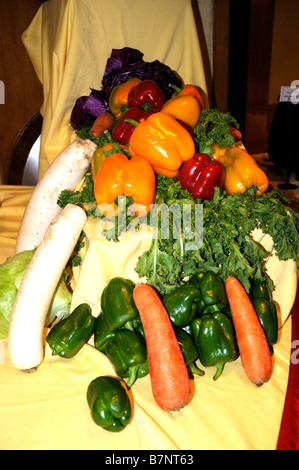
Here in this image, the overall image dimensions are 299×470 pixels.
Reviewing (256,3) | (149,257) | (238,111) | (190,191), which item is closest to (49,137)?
(190,191)

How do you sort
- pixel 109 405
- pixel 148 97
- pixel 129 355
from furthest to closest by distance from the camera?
pixel 148 97 < pixel 129 355 < pixel 109 405

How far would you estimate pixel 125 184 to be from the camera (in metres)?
1.57

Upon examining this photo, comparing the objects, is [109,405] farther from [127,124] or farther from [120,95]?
[120,95]

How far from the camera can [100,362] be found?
4.88ft

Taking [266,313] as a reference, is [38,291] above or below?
above

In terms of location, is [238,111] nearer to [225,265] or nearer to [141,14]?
[141,14]

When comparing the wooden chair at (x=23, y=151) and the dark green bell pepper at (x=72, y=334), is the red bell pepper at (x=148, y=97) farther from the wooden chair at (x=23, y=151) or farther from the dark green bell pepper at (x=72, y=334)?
the wooden chair at (x=23, y=151)

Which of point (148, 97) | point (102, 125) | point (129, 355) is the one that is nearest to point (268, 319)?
point (129, 355)

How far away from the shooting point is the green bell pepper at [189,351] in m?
1.41

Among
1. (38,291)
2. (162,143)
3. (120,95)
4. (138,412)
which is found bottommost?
(138,412)

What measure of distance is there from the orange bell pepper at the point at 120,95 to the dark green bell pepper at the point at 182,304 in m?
1.36

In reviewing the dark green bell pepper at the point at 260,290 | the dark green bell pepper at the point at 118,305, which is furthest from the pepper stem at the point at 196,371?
the dark green bell pepper at the point at 260,290

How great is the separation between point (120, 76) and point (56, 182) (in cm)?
109

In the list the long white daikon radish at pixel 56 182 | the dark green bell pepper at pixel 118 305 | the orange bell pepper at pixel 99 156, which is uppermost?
the orange bell pepper at pixel 99 156
